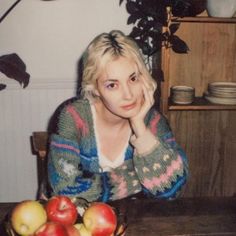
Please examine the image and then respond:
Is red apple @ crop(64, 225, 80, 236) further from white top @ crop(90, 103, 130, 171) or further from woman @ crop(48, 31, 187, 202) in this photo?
white top @ crop(90, 103, 130, 171)

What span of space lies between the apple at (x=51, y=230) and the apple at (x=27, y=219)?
40 millimetres

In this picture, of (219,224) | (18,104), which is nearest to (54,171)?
(219,224)

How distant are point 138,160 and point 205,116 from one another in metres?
1.16

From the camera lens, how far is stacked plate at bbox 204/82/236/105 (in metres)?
2.13

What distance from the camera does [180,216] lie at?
1003mm

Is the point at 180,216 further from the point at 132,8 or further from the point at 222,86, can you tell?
the point at 132,8

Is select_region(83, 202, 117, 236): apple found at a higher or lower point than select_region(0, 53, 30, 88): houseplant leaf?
lower

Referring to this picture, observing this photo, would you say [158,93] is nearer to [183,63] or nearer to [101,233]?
[183,63]

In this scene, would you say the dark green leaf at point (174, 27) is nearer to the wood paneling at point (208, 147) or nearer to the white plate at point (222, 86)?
the white plate at point (222, 86)

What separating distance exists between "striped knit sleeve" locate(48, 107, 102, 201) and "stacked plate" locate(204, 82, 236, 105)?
1081mm

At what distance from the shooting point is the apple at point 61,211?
786mm

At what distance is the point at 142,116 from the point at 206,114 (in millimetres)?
1090

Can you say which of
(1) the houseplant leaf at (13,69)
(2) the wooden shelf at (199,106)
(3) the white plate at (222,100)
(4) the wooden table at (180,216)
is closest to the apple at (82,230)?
(4) the wooden table at (180,216)

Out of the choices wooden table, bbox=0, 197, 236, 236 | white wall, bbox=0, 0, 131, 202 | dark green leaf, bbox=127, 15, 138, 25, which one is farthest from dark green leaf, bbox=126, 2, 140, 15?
wooden table, bbox=0, 197, 236, 236
